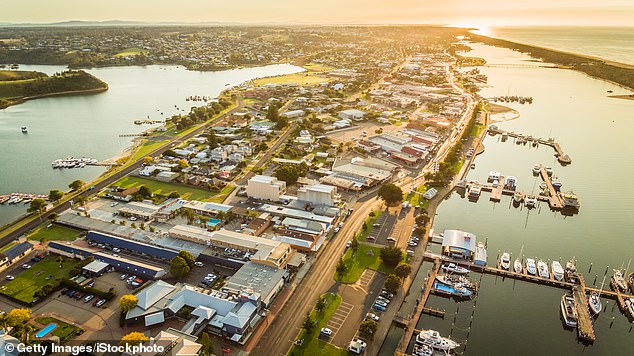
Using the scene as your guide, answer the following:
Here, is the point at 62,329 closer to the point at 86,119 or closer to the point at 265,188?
the point at 265,188

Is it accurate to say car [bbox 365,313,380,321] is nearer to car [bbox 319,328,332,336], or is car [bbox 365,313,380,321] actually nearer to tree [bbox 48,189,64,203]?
car [bbox 319,328,332,336]

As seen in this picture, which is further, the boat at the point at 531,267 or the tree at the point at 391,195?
the tree at the point at 391,195

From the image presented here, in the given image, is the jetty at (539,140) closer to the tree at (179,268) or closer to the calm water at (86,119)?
the tree at (179,268)

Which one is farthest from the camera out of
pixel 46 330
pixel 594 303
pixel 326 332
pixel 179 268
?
pixel 179 268

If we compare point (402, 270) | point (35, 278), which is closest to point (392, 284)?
point (402, 270)

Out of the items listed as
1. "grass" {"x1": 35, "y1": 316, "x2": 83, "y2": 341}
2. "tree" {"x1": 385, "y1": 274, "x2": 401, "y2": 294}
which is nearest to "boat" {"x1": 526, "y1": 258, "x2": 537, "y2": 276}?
"tree" {"x1": 385, "y1": 274, "x2": 401, "y2": 294}

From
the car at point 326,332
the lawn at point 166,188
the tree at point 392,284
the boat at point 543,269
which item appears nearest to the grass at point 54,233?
the lawn at point 166,188

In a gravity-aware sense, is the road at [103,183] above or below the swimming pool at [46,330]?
below
